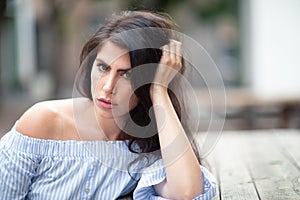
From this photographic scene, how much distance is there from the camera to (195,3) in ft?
48.8

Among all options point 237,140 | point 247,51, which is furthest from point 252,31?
point 237,140

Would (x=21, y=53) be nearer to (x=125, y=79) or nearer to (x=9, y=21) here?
(x=9, y=21)

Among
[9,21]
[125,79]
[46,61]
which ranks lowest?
[46,61]

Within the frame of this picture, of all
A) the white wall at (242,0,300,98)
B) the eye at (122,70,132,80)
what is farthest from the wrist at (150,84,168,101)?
the white wall at (242,0,300,98)

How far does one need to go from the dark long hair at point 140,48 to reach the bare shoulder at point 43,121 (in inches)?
5.0

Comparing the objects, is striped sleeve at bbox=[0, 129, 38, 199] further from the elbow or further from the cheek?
the elbow

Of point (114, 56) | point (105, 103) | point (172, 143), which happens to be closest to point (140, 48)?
point (114, 56)

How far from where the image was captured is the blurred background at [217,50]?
8.87 m

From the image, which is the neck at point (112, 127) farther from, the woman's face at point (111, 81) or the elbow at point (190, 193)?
the elbow at point (190, 193)

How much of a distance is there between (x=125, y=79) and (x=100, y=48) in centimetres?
15

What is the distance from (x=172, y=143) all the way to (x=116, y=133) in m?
0.25

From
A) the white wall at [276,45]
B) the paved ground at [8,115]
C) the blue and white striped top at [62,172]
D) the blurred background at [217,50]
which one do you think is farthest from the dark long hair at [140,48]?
the white wall at [276,45]

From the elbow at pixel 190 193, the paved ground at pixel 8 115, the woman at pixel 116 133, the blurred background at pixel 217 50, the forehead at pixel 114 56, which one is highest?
the forehead at pixel 114 56

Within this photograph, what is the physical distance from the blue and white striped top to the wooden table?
336mm
